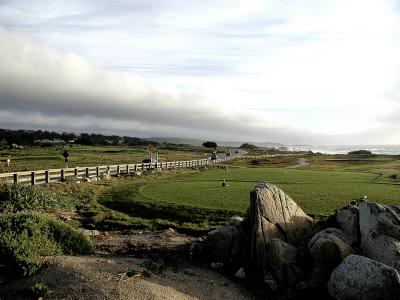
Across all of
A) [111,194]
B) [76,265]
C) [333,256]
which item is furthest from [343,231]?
[111,194]

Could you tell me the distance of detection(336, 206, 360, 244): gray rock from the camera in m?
14.6

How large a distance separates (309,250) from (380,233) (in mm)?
2078

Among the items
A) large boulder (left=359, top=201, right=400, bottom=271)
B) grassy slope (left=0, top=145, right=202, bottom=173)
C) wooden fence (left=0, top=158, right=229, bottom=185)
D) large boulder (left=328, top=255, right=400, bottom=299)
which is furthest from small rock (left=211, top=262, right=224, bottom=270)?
grassy slope (left=0, top=145, right=202, bottom=173)

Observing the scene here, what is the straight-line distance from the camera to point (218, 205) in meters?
25.8

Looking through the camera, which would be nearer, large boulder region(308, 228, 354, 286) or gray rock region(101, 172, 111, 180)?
large boulder region(308, 228, 354, 286)

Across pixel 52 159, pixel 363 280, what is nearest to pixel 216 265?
pixel 363 280

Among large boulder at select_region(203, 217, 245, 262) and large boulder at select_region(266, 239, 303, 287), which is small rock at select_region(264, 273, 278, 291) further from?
large boulder at select_region(203, 217, 245, 262)

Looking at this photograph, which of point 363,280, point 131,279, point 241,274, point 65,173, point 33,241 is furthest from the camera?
point 65,173

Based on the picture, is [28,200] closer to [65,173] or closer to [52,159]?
[65,173]

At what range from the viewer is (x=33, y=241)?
13070 millimetres

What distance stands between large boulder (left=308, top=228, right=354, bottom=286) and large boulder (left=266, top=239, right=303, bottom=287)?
512mm

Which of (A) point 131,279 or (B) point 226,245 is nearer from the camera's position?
(A) point 131,279

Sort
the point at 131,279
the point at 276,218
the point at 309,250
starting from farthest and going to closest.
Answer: the point at 276,218
the point at 309,250
the point at 131,279

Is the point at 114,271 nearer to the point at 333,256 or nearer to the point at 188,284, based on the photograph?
the point at 188,284
